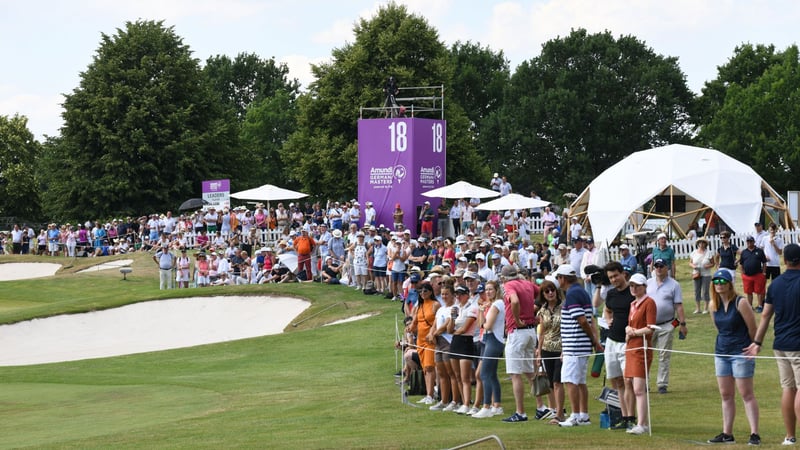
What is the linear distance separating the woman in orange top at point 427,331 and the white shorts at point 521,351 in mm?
1724

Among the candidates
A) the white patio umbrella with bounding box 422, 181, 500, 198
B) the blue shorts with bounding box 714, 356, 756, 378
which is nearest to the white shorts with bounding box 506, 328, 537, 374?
the blue shorts with bounding box 714, 356, 756, 378

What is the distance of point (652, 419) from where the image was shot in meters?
13.1

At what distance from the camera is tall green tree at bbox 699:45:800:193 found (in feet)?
226

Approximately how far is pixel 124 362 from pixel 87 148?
4051 cm

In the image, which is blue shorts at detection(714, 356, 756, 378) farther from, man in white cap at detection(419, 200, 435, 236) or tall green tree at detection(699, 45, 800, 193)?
tall green tree at detection(699, 45, 800, 193)

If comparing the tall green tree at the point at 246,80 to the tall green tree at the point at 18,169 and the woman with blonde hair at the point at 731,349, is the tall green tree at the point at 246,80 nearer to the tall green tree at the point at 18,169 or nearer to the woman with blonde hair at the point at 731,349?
the tall green tree at the point at 18,169

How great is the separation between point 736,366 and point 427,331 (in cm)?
525

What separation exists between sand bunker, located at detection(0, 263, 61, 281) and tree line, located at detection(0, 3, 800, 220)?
40.1 feet

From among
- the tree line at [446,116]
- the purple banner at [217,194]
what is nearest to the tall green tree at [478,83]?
the tree line at [446,116]

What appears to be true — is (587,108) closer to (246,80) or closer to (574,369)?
(246,80)

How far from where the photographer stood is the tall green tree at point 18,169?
84875 mm

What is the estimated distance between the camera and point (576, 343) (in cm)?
1288

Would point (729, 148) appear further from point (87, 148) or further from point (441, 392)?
point (441, 392)

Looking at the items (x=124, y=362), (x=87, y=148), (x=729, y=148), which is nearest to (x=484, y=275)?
(x=124, y=362)
